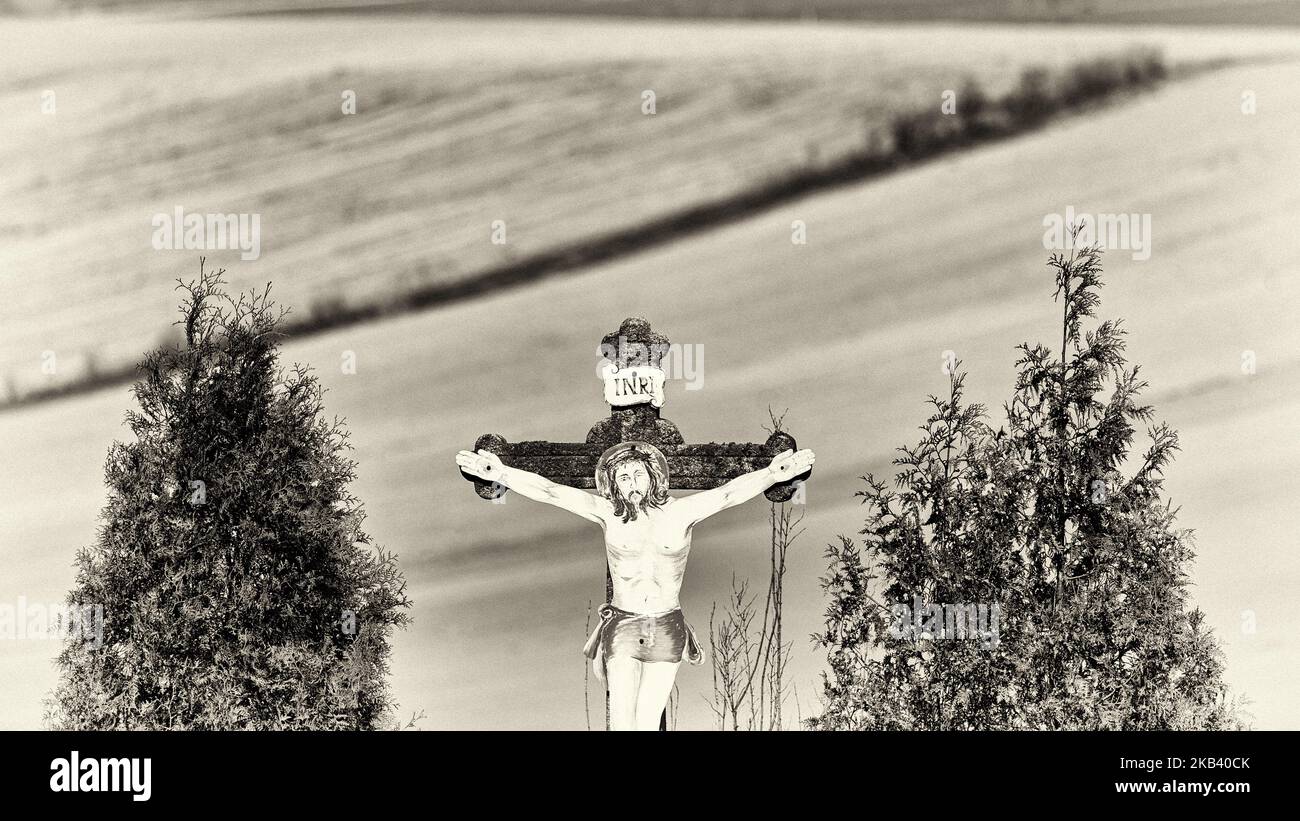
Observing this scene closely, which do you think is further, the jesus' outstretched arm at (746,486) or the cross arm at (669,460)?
the cross arm at (669,460)

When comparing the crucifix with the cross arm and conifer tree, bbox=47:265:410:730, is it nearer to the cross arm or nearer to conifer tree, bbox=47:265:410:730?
the cross arm

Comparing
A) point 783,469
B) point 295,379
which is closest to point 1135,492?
point 783,469

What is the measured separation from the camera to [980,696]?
810 centimetres

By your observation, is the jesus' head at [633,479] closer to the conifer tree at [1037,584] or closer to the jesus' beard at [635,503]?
the jesus' beard at [635,503]

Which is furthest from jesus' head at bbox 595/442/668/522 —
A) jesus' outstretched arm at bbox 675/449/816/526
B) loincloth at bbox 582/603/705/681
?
loincloth at bbox 582/603/705/681

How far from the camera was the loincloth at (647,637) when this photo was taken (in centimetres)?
670

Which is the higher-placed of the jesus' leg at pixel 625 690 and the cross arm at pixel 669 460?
the cross arm at pixel 669 460

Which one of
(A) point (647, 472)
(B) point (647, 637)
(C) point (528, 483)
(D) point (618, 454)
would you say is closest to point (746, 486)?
(A) point (647, 472)

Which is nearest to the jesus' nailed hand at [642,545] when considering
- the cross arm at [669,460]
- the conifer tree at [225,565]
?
the cross arm at [669,460]

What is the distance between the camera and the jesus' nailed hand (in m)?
6.71

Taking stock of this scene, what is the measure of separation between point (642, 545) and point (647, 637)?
0.37m
